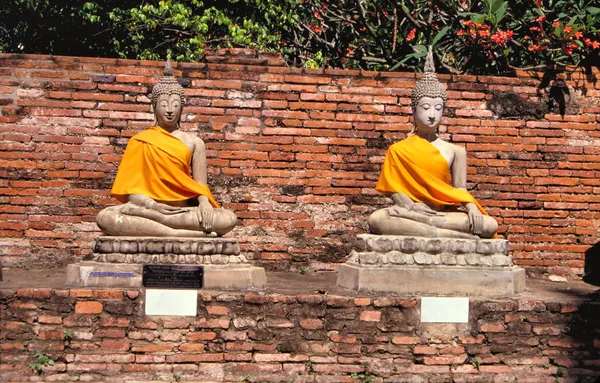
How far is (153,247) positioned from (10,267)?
7.84 feet

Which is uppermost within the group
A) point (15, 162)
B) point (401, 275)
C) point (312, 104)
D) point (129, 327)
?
point (312, 104)

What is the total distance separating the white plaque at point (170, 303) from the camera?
6914 mm

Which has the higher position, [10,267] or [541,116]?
[541,116]

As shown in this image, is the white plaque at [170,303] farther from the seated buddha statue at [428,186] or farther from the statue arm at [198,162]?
the seated buddha statue at [428,186]

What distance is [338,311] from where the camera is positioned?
704 cm

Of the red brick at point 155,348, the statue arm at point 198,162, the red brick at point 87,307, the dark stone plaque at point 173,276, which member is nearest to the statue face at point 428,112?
the statue arm at point 198,162

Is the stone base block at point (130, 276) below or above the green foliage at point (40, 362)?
above

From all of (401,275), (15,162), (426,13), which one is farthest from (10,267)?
(426,13)

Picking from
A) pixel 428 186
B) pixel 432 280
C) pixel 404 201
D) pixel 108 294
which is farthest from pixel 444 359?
pixel 108 294

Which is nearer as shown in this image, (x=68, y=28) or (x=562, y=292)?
(x=562, y=292)

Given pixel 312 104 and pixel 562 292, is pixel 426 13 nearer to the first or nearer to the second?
pixel 312 104

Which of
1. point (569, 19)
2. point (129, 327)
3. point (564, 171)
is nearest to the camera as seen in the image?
point (129, 327)

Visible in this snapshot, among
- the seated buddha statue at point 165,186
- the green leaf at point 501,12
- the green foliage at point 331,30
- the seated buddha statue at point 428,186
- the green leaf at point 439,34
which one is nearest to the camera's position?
the seated buddha statue at point 165,186

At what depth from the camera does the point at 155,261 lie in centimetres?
718
